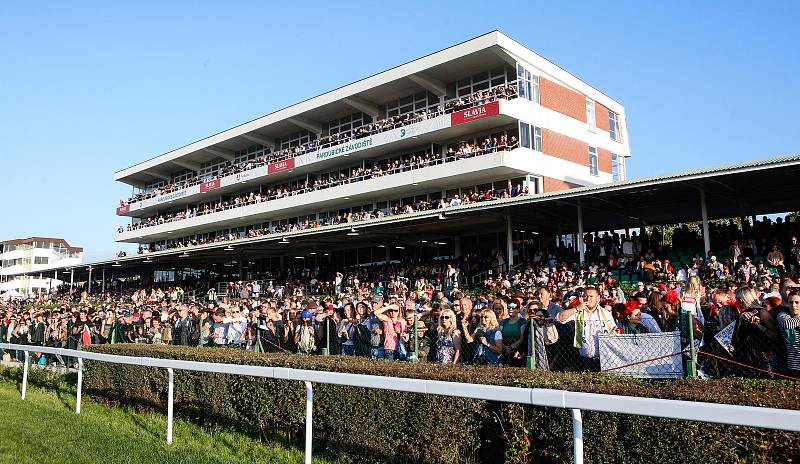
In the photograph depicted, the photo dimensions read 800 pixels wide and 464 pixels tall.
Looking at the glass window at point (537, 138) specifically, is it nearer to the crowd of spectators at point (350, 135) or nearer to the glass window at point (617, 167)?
the crowd of spectators at point (350, 135)

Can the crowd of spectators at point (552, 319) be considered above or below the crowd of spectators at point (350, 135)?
below

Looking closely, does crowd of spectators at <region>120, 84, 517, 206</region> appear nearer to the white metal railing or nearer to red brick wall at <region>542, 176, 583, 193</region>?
red brick wall at <region>542, 176, 583, 193</region>

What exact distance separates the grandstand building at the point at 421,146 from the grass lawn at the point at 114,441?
1642cm

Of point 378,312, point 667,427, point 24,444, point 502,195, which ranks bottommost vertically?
point 24,444

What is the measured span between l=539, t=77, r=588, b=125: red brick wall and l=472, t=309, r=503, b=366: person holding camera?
25.9m

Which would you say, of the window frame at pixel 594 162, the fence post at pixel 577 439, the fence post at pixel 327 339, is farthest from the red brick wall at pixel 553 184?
the fence post at pixel 577 439

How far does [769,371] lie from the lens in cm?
638

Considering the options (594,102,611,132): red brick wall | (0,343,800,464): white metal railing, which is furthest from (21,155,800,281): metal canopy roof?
(0,343,800,464): white metal railing

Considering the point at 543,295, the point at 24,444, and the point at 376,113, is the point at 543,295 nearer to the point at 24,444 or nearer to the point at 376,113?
the point at 24,444

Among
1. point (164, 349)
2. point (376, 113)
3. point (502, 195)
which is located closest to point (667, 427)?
point (164, 349)

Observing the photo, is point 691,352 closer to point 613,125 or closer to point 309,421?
point 309,421

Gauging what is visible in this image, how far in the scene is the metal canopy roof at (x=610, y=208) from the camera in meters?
18.5

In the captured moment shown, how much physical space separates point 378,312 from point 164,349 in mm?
3430

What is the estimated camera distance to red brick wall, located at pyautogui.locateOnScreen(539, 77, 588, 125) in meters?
32.5
